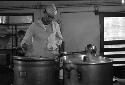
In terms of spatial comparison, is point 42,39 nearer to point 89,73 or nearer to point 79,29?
point 89,73

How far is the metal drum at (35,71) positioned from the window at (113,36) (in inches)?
208

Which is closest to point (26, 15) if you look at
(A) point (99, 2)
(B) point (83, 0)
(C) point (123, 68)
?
(B) point (83, 0)

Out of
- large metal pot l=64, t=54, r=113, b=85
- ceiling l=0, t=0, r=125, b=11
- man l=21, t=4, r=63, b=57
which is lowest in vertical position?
large metal pot l=64, t=54, r=113, b=85

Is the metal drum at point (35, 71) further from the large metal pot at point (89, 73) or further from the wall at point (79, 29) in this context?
the wall at point (79, 29)

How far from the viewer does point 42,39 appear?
147 inches

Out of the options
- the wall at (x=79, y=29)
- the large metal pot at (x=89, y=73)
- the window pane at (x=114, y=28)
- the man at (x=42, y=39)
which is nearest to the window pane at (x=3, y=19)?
the wall at (x=79, y=29)

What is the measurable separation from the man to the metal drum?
42 centimetres

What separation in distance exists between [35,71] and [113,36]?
5665mm

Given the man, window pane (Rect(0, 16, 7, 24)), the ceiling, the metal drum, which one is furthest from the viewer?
window pane (Rect(0, 16, 7, 24))

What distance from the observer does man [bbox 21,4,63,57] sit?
360cm

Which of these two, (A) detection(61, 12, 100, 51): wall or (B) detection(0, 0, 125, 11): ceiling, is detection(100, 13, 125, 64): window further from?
(B) detection(0, 0, 125, 11): ceiling

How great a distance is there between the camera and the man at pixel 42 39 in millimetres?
3598

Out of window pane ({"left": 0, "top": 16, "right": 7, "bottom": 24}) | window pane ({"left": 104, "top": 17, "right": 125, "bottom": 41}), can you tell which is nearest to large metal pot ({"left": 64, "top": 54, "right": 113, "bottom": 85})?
window pane ({"left": 104, "top": 17, "right": 125, "bottom": 41})

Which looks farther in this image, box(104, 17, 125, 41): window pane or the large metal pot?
box(104, 17, 125, 41): window pane
